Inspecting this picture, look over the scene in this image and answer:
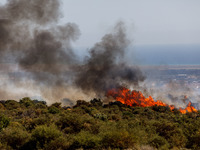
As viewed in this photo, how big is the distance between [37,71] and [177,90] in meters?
42.8

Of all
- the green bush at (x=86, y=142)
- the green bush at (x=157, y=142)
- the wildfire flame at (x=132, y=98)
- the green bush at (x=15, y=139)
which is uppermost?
the wildfire flame at (x=132, y=98)

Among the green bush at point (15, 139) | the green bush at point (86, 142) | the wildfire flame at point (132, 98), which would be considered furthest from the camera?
the wildfire flame at point (132, 98)

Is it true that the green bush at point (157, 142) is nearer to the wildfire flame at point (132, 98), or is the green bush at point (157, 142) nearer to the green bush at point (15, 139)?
the green bush at point (15, 139)

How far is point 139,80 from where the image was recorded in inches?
2090

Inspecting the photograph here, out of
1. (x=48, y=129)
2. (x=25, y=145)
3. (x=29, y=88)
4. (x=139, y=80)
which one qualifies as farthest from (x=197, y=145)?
(x=29, y=88)

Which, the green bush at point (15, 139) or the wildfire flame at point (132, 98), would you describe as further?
the wildfire flame at point (132, 98)

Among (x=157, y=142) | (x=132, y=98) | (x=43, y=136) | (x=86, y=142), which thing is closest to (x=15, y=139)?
(x=43, y=136)

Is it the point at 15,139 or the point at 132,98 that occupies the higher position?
the point at 132,98

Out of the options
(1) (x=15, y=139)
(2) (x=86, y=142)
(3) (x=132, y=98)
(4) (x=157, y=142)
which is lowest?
(4) (x=157, y=142)

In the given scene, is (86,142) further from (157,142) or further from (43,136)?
(157,142)

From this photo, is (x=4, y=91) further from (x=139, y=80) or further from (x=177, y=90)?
(x=177, y=90)

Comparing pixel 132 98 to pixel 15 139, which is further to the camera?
pixel 132 98

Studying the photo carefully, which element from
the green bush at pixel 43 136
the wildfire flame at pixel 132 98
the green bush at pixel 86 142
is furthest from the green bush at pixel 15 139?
the wildfire flame at pixel 132 98

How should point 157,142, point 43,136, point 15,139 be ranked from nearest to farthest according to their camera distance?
point 43,136 → point 157,142 → point 15,139
